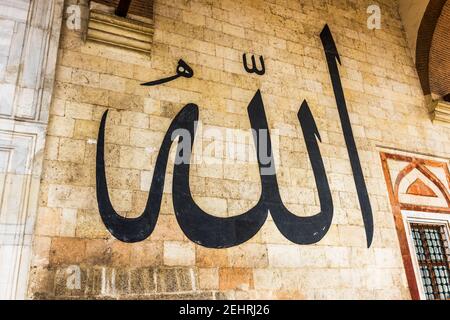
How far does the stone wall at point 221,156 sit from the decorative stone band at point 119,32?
0.09m

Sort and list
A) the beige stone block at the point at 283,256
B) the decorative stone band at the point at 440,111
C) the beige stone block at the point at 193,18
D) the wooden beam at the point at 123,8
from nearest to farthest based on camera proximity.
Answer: the beige stone block at the point at 283,256, the wooden beam at the point at 123,8, the beige stone block at the point at 193,18, the decorative stone band at the point at 440,111

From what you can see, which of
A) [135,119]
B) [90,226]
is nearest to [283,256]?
[90,226]

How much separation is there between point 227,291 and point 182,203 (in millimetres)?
879

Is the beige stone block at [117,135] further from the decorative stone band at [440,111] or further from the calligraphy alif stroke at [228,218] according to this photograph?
the decorative stone band at [440,111]

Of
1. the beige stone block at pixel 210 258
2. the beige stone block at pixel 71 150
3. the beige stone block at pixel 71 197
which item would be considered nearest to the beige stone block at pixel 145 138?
the beige stone block at pixel 71 150

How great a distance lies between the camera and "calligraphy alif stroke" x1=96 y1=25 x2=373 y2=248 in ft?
10.1

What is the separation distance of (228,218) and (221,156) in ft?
2.11

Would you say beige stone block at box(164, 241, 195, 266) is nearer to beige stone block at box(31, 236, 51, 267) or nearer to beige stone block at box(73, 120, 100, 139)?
beige stone block at box(31, 236, 51, 267)

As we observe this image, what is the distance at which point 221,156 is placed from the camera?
12.0 feet

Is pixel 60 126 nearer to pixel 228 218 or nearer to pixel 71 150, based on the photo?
pixel 71 150

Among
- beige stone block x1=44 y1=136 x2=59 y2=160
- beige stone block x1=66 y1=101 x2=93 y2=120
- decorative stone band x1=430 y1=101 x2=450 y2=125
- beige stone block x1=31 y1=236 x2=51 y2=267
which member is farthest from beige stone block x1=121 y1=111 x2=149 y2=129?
decorative stone band x1=430 y1=101 x2=450 y2=125

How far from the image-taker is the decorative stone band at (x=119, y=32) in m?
3.49

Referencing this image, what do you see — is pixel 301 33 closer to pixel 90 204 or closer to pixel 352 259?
pixel 352 259

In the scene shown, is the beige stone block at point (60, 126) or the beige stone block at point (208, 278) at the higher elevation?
the beige stone block at point (60, 126)
